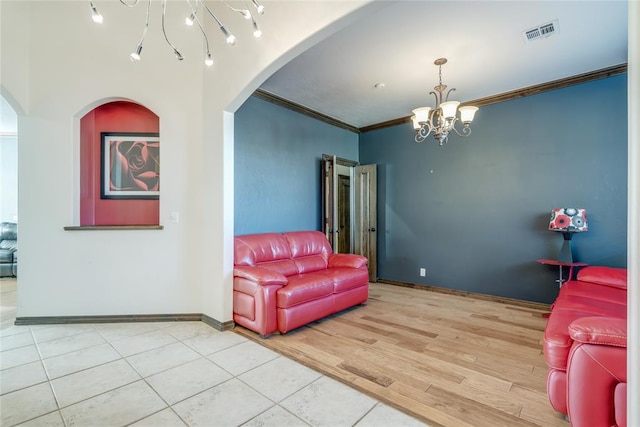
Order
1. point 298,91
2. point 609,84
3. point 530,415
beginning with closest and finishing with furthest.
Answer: point 530,415, point 609,84, point 298,91

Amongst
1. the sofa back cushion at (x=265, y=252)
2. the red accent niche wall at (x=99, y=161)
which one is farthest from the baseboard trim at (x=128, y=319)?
the red accent niche wall at (x=99, y=161)

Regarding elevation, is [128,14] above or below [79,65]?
above

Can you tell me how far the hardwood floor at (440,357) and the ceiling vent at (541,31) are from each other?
9.33 feet

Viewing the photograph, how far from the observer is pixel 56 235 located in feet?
10.0

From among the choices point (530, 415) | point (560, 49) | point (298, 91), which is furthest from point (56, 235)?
point (560, 49)

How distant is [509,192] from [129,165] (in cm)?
487

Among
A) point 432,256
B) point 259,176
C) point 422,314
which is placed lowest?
point 422,314

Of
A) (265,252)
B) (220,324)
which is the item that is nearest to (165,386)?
(220,324)

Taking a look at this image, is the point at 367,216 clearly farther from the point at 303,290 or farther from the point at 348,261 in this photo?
the point at 303,290

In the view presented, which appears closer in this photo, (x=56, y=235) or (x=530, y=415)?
(x=530, y=415)

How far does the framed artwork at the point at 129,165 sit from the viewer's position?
133 inches

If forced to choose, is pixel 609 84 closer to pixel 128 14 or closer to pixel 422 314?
pixel 422 314

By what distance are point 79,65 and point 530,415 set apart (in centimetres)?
486

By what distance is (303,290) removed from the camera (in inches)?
116
